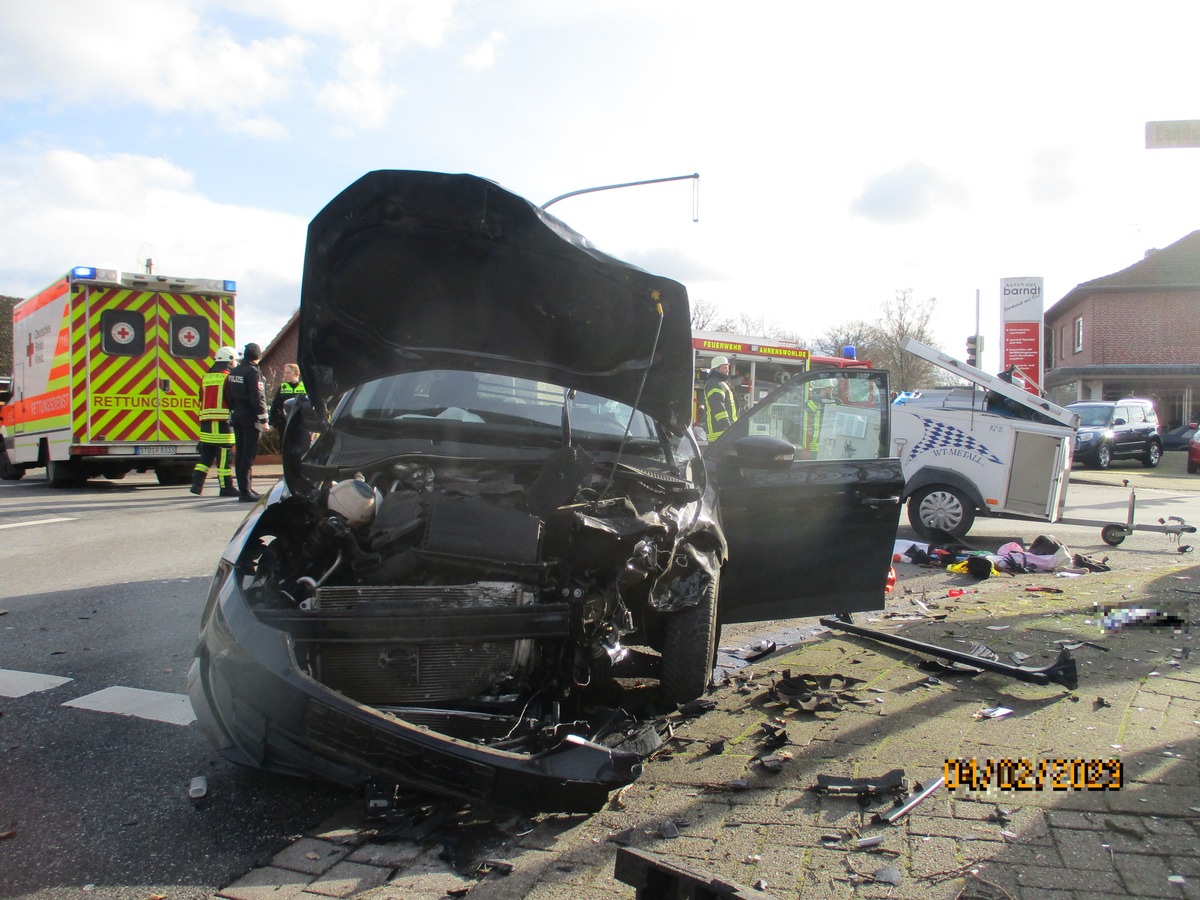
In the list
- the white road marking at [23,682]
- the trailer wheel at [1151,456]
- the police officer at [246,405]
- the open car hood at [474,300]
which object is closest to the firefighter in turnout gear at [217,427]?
the police officer at [246,405]

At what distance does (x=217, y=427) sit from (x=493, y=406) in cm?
896

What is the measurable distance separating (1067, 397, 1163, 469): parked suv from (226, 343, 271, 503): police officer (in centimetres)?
1960

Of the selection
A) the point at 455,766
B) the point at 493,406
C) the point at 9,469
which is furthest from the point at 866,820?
the point at 9,469

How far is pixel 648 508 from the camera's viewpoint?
3551mm

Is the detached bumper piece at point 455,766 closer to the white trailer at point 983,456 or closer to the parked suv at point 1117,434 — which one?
the white trailer at point 983,456

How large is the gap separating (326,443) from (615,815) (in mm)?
2035

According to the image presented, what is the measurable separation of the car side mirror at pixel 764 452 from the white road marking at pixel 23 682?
340 cm

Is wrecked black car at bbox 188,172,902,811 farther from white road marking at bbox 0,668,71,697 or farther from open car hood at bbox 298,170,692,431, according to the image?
white road marking at bbox 0,668,71,697

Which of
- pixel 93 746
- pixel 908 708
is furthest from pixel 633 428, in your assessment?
pixel 93 746

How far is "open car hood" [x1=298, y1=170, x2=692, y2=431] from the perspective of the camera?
356 centimetres

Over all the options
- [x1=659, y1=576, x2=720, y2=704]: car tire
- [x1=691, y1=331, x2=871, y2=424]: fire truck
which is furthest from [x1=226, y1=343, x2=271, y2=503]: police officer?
[x1=691, y1=331, x2=871, y2=424]: fire truck

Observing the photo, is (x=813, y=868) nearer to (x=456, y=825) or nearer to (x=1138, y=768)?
(x=456, y=825)

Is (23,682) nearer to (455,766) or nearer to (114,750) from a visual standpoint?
(114,750)

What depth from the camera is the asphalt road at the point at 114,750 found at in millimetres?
2613
